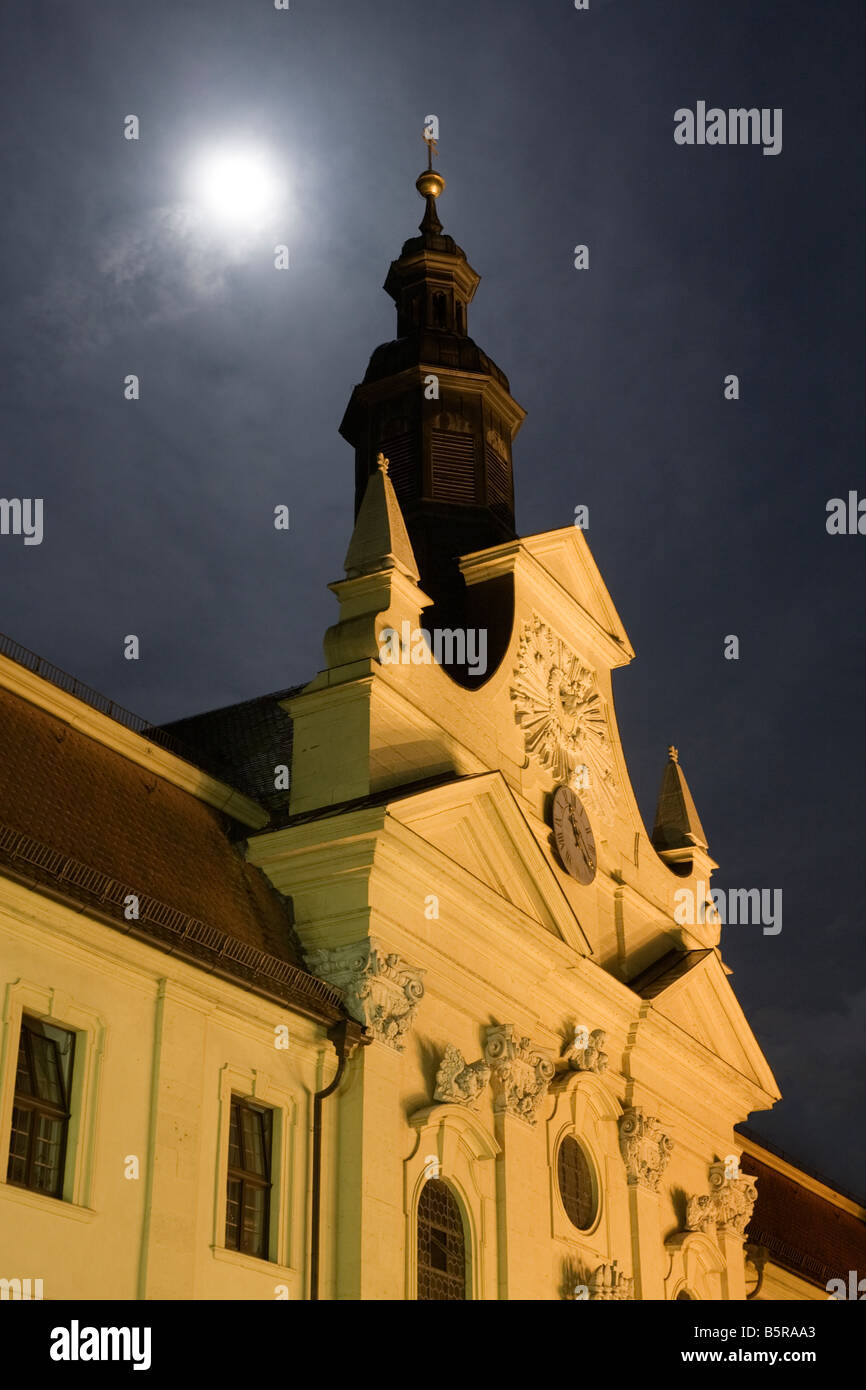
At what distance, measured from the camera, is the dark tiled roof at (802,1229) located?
44656 mm

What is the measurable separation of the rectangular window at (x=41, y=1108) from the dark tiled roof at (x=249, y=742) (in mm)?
8462

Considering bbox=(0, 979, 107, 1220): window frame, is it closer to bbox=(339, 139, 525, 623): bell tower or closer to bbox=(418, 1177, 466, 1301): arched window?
bbox=(418, 1177, 466, 1301): arched window

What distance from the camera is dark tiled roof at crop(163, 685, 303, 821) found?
3181cm

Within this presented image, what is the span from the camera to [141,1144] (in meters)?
22.7

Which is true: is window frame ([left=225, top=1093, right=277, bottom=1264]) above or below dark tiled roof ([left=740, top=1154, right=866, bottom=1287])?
below

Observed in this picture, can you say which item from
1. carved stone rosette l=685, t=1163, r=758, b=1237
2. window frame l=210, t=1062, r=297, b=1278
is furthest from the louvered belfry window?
window frame l=210, t=1062, r=297, b=1278

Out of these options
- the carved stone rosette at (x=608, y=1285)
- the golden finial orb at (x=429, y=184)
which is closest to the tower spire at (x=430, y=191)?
the golden finial orb at (x=429, y=184)

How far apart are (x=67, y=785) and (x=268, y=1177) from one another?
602cm

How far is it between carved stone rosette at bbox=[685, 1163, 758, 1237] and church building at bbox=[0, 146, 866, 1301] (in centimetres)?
9

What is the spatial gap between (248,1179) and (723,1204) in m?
16.5

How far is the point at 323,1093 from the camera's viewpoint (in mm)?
26141

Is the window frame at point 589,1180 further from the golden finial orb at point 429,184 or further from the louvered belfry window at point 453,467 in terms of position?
the golden finial orb at point 429,184

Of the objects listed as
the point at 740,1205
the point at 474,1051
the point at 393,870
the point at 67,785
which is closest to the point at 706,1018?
the point at 740,1205
